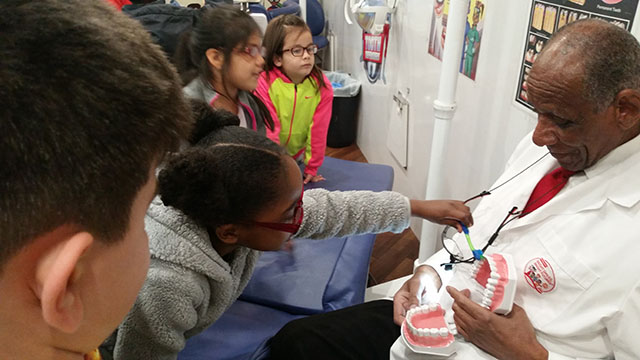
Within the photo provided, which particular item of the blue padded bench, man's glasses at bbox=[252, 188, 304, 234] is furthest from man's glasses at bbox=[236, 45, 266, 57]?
man's glasses at bbox=[252, 188, 304, 234]

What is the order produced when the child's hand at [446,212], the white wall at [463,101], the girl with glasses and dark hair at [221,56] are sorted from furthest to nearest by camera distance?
A: the girl with glasses and dark hair at [221,56] < the white wall at [463,101] < the child's hand at [446,212]

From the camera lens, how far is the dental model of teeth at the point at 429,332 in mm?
1158

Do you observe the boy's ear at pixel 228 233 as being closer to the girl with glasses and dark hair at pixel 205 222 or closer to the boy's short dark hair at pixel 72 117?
the girl with glasses and dark hair at pixel 205 222

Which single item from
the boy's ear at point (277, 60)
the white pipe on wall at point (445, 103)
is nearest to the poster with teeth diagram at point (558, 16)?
the white pipe on wall at point (445, 103)

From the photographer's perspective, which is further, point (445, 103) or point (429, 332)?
point (445, 103)

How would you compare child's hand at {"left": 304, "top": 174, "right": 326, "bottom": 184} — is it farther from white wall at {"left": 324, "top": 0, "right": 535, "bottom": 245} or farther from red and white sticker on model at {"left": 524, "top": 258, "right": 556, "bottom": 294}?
red and white sticker on model at {"left": 524, "top": 258, "right": 556, "bottom": 294}

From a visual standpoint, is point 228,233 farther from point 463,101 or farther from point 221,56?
point 463,101

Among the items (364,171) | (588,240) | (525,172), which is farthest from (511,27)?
(364,171)

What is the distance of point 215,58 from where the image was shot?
196 centimetres

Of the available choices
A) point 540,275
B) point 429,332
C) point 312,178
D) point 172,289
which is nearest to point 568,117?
point 540,275

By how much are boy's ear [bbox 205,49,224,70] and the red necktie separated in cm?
144

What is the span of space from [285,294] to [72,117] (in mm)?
1397

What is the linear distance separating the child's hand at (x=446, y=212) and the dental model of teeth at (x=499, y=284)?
6.3 inches

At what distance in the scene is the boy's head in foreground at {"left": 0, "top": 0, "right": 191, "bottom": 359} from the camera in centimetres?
38
